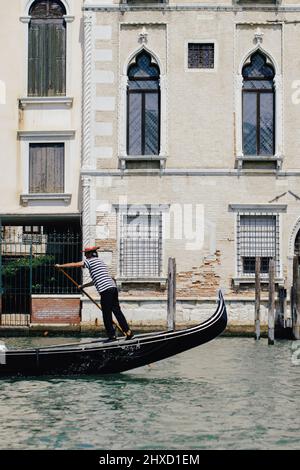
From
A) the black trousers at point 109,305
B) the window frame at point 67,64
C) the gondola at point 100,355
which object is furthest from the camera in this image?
the window frame at point 67,64

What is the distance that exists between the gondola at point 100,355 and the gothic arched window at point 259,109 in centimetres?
675

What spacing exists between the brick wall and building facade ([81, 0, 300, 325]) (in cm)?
97

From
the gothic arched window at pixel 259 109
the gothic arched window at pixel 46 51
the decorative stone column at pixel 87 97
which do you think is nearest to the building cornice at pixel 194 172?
the decorative stone column at pixel 87 97

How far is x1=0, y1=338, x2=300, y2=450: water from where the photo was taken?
30.5ft

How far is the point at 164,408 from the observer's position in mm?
10906

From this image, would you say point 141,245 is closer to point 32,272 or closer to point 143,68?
point 32,272

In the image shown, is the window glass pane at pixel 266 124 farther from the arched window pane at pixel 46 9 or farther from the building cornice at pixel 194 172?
the arched window pane at pixel 46 9

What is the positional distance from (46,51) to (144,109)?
7.31ft

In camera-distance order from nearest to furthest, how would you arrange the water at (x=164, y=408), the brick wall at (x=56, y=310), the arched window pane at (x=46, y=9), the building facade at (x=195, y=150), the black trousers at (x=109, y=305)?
the water at (x=164, y=408)
the black trousers at (x=109, y=305)
the brick wall at (x=56, y=310)
the building facade at (x=195, y=150)
the arched window pane at (x=46, y=9)

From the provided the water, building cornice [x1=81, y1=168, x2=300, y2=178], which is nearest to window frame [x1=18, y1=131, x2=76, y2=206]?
building cornice [x1=81, y1=168, x2=300, y2=178]

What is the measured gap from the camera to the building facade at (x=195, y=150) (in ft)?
62.4

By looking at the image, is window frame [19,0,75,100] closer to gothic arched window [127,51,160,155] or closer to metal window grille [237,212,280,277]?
gothic arched window [127,51,160,155]

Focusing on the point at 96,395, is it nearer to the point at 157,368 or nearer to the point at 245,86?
the point at 157,368

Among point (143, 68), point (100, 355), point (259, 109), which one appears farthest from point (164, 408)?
point (143, 68)
